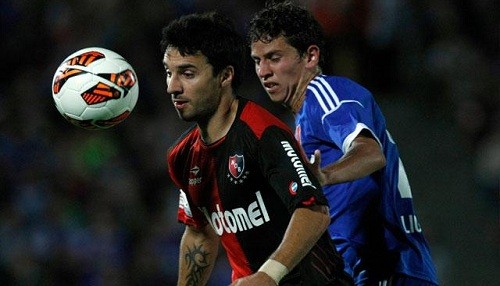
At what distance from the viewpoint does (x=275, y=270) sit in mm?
4195

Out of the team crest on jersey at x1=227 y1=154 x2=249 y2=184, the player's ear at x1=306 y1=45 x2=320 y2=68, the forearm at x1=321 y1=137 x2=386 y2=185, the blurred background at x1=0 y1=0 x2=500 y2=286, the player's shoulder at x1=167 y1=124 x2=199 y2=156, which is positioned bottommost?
the blurred background at x1=0 y1=0 x2=500 y2=286

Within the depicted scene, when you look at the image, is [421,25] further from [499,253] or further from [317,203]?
[317,203]

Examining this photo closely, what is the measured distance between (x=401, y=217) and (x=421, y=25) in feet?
22.0

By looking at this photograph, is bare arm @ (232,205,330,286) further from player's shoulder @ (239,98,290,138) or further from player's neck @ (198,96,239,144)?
player's neck @ (198,96,239,144)

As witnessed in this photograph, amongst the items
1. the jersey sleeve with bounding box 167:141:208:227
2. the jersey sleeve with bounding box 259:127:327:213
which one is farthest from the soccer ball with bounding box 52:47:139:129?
the jersey sleeve with bounding box 259:127:327:213

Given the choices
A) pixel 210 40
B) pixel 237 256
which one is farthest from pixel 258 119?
pixel 237 256

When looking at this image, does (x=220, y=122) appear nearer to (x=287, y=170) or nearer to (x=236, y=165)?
(x=236, y=165)

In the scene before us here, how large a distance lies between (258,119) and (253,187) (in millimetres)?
311

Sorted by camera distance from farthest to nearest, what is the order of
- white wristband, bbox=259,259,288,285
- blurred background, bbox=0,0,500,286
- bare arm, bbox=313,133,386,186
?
blurred background, bbox=0,0,500,286 → bare arm, bbox=313,133,386,186 → white wristband, bbox=259,259,288,285

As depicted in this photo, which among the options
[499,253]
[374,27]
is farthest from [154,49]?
[499,253]

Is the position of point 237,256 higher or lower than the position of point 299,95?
lower

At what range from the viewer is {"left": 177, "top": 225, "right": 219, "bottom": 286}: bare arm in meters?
5.32

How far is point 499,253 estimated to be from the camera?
1077cm

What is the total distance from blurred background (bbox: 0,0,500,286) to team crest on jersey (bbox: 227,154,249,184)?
5.66 metres
